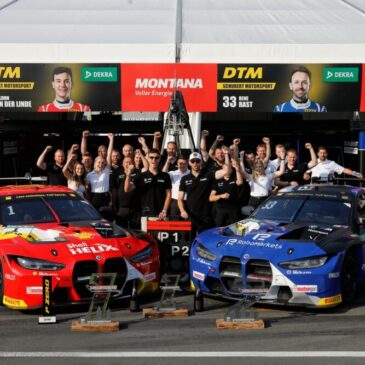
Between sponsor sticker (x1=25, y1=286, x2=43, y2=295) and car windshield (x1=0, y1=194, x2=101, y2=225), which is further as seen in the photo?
car windshield (x1=0, y1=194, x2=101, y2=225)

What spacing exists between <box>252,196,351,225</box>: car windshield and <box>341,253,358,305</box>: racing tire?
711mm

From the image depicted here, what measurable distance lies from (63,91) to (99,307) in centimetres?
854

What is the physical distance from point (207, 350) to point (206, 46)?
1052 centimetres

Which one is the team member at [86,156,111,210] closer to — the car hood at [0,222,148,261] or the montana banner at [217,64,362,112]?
the car hood at [0,222,148,261]

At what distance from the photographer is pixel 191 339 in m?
6.99

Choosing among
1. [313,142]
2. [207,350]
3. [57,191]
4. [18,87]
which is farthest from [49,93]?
[207,350]

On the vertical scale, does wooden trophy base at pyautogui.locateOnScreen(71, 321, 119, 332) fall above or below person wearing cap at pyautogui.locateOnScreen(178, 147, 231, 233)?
below

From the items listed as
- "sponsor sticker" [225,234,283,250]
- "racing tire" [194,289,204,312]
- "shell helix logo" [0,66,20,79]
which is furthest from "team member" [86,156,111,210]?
"shell helix logo" [0,66,20,79]

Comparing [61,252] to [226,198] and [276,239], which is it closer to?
[276,239]

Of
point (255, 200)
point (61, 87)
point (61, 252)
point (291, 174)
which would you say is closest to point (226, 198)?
point (255, 200)

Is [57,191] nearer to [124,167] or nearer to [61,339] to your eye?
[124,167]

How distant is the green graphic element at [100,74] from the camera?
15.3 meters

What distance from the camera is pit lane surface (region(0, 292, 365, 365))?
634cm
